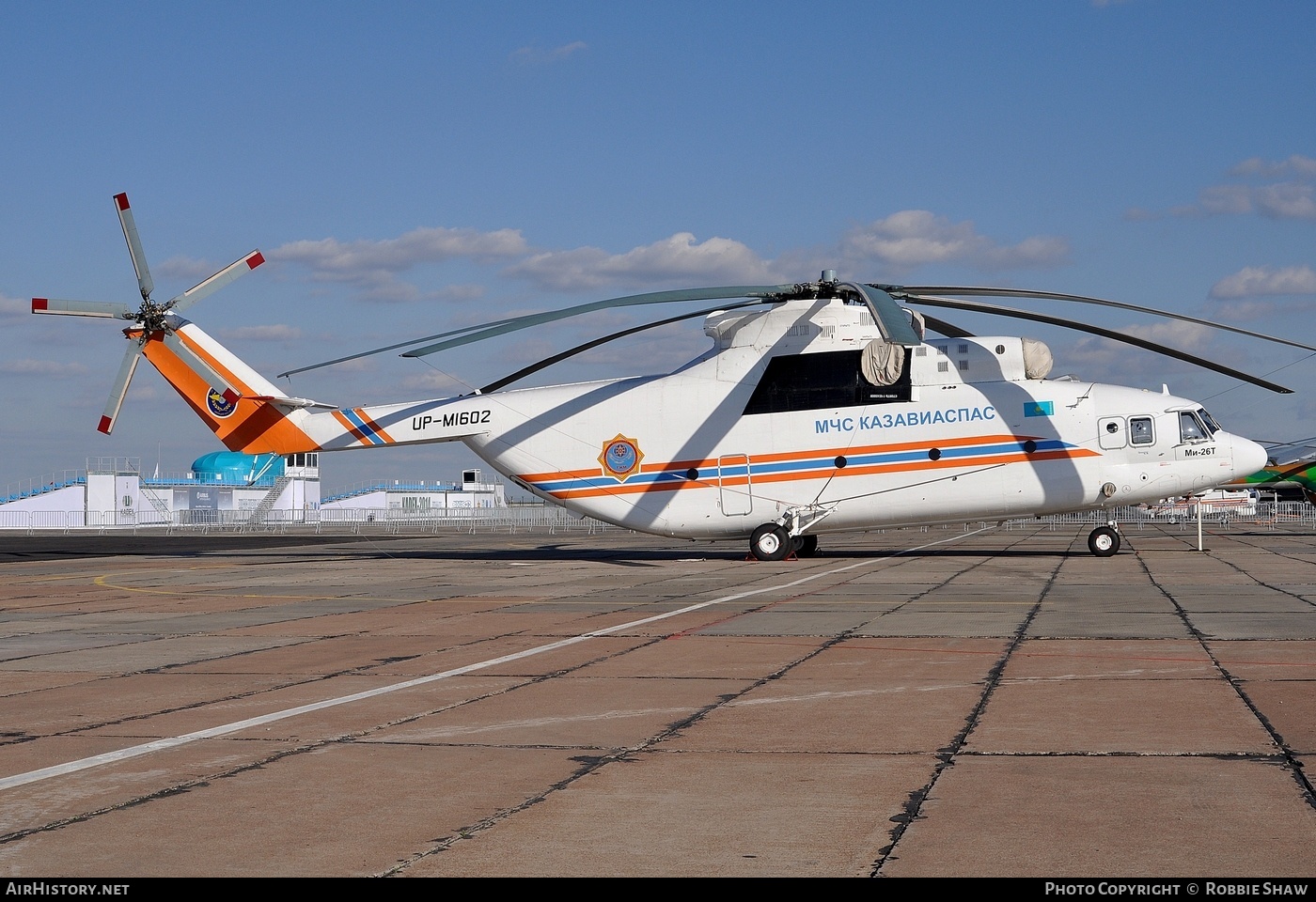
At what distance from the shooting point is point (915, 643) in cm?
1205

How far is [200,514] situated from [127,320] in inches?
2250

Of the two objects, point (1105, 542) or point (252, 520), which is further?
point (252, 520)

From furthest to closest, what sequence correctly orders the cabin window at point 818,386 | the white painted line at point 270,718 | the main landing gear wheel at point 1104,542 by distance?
the main landing gear wheel at point 1104,542, the cabin window at point 818,386, the white painted line at point 270,718

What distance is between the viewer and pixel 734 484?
90.0 feet

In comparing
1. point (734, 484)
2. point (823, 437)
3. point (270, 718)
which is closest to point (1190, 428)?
point (823, 437)

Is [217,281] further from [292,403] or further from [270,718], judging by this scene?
[270,718]

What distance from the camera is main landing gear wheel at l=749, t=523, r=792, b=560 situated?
89.8 ft

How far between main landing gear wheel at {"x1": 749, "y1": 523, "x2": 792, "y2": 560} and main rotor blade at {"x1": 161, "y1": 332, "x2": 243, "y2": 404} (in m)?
13.6

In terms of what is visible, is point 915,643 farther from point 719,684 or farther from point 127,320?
point 127,320

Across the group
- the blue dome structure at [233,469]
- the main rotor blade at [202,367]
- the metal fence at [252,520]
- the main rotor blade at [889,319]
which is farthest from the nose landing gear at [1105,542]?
the blue dome structure at [233,469]

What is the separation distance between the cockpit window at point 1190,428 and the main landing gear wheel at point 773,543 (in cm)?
882

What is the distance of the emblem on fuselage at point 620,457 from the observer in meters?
27.9

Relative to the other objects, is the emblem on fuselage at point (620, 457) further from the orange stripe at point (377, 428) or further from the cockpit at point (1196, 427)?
the cockpit at point (1196, 427)

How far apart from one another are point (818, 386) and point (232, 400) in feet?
48.1
